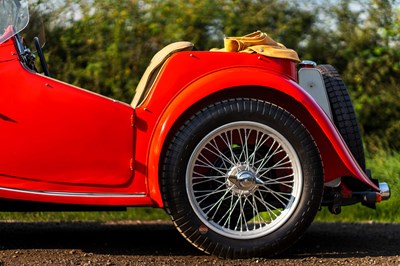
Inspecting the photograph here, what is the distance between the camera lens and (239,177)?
4.52 meters

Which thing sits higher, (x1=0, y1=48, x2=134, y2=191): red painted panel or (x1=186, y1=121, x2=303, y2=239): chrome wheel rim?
(x1=0, y1=48, x2=134, y2=191): red painted panel

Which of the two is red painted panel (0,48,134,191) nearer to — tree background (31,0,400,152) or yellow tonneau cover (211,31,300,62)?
yellow tonneau cover (211,31,300,62)

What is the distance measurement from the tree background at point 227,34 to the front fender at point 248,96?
299 centimetres

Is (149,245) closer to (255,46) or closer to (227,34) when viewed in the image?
(255,46)

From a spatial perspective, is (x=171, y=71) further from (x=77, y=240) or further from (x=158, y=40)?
(x=158, y=40)

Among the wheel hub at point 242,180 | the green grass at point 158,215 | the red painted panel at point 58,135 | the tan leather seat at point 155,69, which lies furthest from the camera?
the green grass at point 158,215

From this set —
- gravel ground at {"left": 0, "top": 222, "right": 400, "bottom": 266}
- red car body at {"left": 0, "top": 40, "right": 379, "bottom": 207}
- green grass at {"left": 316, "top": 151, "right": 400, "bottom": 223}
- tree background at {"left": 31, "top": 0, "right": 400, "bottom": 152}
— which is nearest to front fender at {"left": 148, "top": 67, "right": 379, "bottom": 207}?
red car body at {"left": 0, "top": 40, "right": 379, "bottom": 207}

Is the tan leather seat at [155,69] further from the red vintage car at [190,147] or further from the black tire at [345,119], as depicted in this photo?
the black tire at [345,119]

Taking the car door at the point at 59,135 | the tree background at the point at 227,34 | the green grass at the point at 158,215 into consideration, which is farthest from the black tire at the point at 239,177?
the tree background at the point at 227,34

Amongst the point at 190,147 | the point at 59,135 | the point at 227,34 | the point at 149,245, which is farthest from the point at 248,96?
the point at 227,34

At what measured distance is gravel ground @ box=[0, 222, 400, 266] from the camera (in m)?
4.58

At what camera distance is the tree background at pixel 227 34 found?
7504 millimetres

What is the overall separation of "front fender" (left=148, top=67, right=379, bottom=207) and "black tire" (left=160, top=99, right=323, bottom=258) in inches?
2.3

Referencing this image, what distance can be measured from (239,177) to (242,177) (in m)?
0.02
